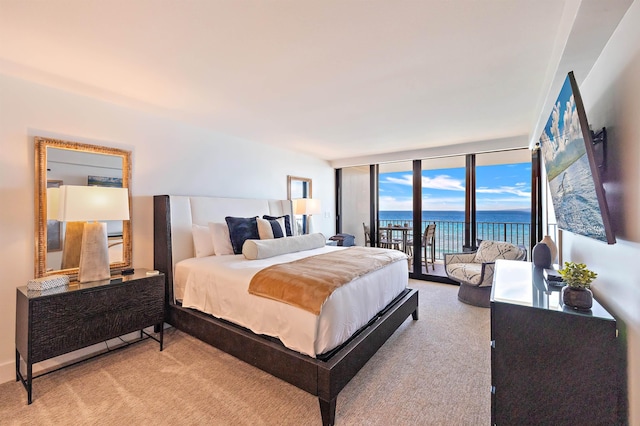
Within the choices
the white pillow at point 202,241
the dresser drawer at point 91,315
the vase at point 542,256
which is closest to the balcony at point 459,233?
the vase at point 542,256

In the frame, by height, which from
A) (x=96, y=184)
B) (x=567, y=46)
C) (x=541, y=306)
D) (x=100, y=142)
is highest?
(x=567, y=46)

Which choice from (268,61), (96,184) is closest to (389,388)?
(268,61)

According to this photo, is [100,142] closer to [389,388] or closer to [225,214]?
[225,214]

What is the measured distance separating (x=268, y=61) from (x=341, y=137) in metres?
2.19

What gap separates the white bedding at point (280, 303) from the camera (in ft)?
5.93

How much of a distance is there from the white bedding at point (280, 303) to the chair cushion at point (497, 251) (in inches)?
67.4

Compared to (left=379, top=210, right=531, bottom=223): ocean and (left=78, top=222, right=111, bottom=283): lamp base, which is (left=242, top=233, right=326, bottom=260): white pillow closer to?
(left=78, top=222, right=111, bottom=283): lamp base

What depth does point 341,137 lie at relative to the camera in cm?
409

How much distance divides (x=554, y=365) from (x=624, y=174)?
3.16ft

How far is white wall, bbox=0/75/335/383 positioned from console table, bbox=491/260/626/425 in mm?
3296

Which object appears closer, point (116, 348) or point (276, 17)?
point (276, 17)

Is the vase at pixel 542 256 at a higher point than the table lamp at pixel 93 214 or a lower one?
lower

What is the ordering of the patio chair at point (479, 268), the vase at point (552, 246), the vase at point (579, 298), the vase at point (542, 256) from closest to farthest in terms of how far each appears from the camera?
the vase at point (579, 298)
the vase at point (542, 256)
the vase at point (552, 246)
the patio chair at point (479, 268)

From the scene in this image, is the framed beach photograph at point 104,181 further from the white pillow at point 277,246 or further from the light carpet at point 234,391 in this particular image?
the light carpet at point 234,391
